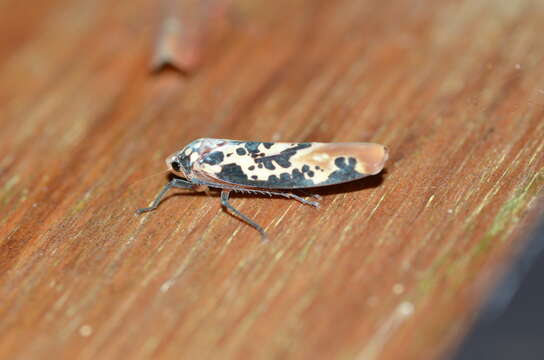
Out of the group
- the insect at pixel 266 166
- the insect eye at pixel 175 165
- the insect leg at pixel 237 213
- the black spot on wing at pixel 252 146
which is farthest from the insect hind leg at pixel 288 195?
the insect eye at pixel 175 165

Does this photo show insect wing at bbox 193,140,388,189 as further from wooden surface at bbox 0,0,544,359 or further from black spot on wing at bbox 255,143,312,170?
wooden surface at bbox 0,0,544,359

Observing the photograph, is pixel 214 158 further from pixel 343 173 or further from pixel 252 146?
pixel 343 173

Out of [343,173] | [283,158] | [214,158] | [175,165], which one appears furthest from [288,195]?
[175,165]

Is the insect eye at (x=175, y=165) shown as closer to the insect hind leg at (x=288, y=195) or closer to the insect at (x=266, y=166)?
the insect at (x=266, y=166)

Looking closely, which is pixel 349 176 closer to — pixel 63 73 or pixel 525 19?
pixel 525 19

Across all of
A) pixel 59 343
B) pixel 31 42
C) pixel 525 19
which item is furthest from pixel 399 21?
pixel 59 343

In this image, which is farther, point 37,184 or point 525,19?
point 525,19
